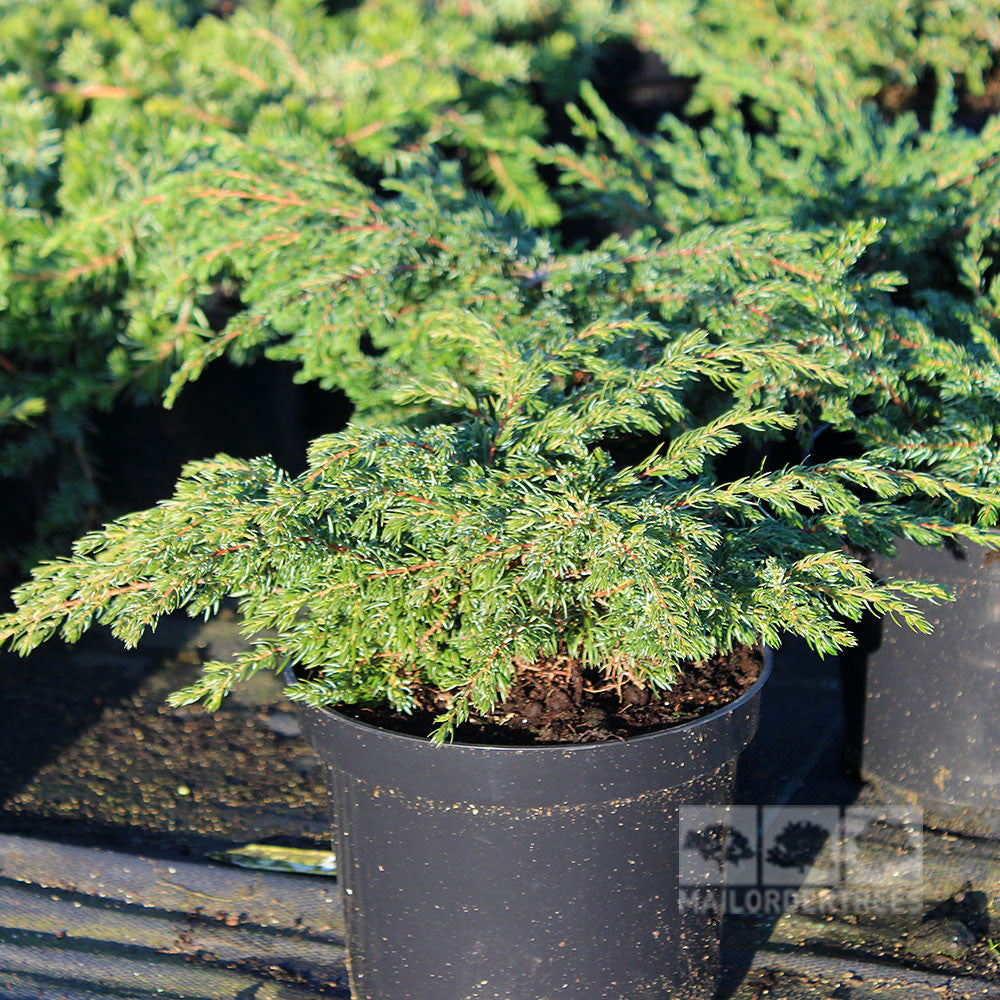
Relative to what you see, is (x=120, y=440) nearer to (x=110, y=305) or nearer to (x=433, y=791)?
(x=110, y=305)

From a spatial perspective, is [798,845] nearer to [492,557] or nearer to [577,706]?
[577,706]

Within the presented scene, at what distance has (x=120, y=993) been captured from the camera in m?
1.83

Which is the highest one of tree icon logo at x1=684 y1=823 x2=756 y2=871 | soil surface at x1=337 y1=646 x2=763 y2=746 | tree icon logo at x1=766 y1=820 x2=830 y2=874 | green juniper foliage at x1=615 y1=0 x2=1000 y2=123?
green juniper foliage at x1=615 y1=0 x2=1000 y2=123

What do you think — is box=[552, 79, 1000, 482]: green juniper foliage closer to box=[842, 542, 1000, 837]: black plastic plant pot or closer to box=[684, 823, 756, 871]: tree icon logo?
box=[842, 542, 1000, 837]: black plastic plant pot

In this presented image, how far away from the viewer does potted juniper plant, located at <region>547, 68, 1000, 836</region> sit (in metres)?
1.87

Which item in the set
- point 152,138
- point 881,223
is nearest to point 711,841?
point 881,223

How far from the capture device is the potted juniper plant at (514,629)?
1.40 meters

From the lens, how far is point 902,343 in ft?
6.26

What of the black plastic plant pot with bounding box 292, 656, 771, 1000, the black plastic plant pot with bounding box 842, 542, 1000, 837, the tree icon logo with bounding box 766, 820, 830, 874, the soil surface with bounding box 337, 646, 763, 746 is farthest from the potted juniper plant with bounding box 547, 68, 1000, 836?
the black plastic plant pot with bounding box 292, 656, 771, 1000

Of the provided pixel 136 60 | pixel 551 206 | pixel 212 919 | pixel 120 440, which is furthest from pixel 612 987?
pixel 136 60

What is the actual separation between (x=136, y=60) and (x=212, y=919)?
224 centimetres

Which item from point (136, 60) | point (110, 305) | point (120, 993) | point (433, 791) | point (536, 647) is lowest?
point (120, 993)

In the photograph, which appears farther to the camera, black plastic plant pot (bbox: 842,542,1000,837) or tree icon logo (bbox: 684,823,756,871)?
black plastic plant pot (bbox: 842,542,1000,837)

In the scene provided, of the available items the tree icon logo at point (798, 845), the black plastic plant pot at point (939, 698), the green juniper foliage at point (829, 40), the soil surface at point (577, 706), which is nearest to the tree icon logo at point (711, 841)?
the soil surface at point (577, 706)
